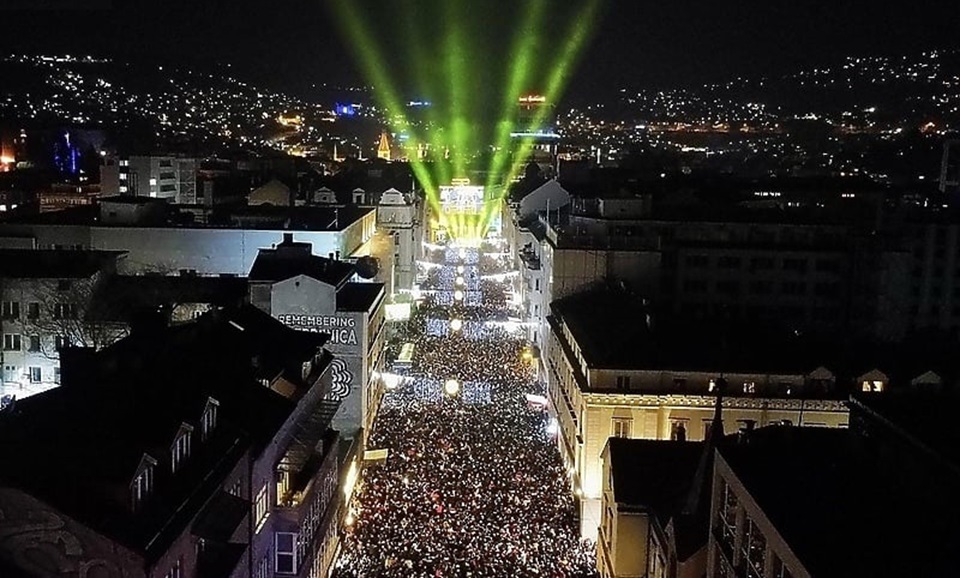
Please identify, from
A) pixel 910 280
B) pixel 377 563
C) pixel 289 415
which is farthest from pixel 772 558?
pixel 910 280

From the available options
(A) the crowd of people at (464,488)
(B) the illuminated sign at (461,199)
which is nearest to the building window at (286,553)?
(A) the crowd of people at (464,488)

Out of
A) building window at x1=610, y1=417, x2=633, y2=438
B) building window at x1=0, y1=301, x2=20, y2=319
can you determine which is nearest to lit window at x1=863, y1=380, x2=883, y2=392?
building window at x1=610, y1=417, x2=633, y2=438

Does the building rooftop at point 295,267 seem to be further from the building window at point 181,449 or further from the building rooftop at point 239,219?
the building window at point 181,449

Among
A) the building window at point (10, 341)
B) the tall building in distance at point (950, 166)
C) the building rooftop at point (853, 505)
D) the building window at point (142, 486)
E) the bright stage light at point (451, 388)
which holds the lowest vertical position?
the bright stage light at point (451, 388)

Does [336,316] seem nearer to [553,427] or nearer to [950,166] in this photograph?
[553,427]

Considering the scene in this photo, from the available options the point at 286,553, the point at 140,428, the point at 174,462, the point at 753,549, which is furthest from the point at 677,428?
→ the point at 140,428
